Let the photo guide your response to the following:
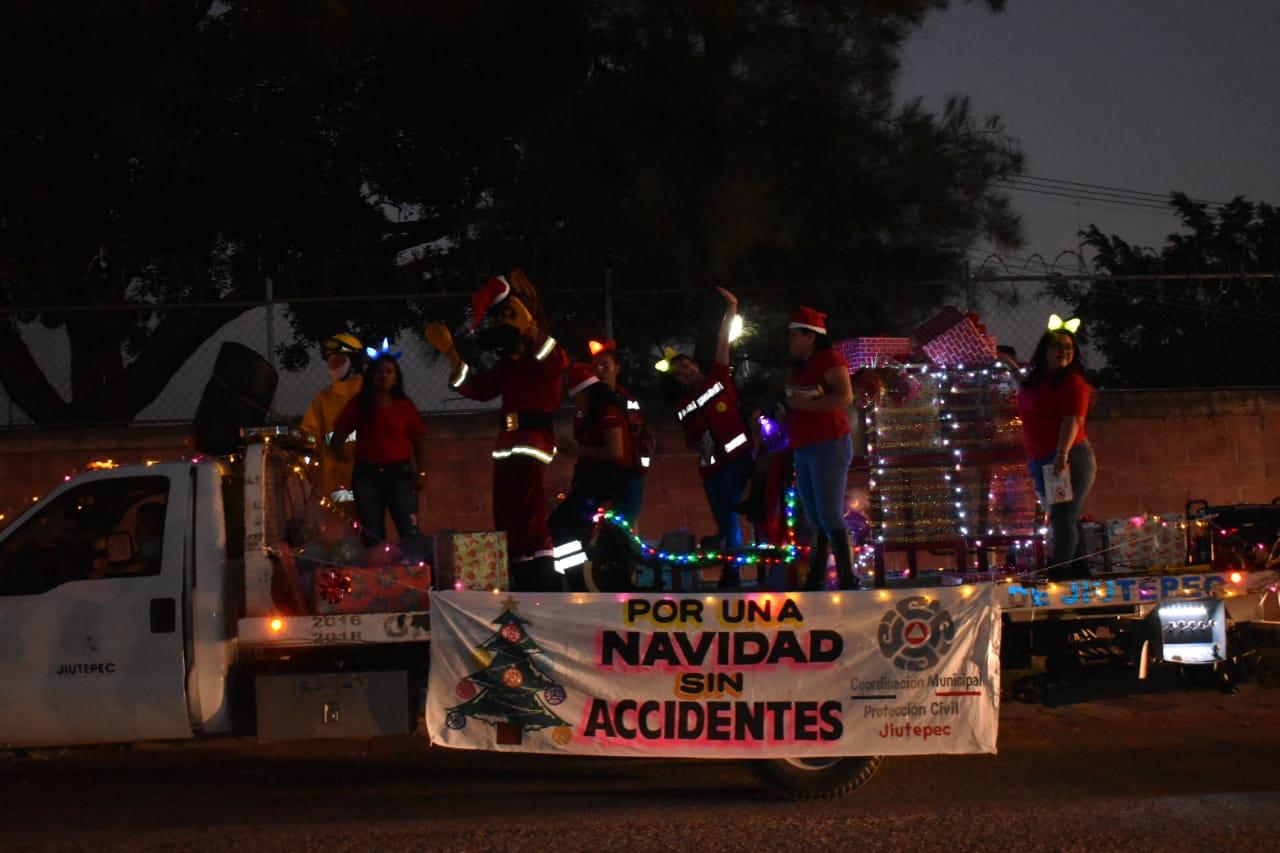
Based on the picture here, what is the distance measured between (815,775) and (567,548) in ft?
6.47

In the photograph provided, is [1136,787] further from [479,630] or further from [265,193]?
[265,193]

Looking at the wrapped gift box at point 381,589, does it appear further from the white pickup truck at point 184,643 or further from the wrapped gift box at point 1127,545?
the wrapped gift box at point 1127,545

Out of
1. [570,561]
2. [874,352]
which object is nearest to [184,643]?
[570,561]

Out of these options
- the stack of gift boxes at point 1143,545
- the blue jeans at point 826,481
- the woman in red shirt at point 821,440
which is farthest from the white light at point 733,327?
the stack of gift boxes at point 1143,545

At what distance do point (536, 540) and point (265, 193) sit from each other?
28.3 ft

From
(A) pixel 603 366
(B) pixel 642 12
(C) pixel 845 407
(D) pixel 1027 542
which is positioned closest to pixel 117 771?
(A) pixel 603 366

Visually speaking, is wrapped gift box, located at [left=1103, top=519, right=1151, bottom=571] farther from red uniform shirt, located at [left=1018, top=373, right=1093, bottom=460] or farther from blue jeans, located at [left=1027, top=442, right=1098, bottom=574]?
red uniform shirt, located at [left=1018, top=373, right=1093, bottom=460]

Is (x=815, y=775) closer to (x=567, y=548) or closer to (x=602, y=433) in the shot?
(x=567, y=548)

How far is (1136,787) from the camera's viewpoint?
6727 mm

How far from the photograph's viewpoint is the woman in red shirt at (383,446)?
8172mm

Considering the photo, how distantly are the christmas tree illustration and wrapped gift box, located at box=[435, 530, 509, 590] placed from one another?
0.83ft

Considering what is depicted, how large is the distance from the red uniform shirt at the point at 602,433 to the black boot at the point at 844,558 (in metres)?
1.44

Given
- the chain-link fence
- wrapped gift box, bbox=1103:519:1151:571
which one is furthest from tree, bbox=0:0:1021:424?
wrapped gift box, bbox=1103:519:1151:571

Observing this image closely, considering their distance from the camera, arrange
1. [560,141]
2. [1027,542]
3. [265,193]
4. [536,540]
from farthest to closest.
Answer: [265,193] → [560,141] → [1027,542] → [536,540]
